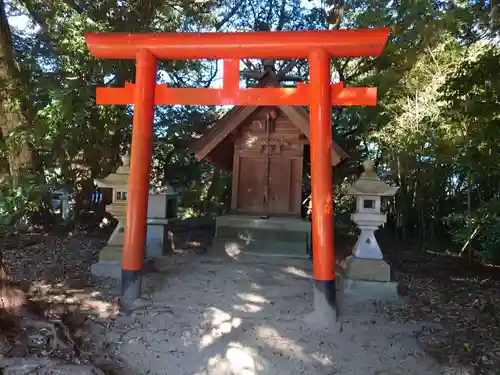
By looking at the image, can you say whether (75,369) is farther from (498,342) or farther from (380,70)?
(380,70)

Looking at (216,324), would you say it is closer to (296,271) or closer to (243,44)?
(296,271)

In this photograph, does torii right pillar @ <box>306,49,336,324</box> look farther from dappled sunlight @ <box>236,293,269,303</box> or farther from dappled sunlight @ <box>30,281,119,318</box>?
dappled sunlight @ <box>30,281,119,318</box>

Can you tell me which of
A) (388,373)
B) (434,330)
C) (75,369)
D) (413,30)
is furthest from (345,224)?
(75,369)

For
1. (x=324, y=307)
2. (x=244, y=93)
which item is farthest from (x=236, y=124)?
(x=324, y=307)

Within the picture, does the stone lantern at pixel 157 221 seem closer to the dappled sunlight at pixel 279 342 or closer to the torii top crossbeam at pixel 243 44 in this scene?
the torii top crossbeam at pixel 243 44

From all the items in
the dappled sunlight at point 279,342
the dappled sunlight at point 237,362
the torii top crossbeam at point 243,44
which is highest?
the torii top crossbeam at point 243,44

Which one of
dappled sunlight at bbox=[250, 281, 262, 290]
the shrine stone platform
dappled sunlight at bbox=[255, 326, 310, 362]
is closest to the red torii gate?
dappled sunlight at bbox=[255, 326, 310, 362]

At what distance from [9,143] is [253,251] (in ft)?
17.3

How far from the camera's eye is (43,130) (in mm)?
7297

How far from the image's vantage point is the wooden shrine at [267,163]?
829 cm

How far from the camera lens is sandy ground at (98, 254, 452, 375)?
3.85 meters

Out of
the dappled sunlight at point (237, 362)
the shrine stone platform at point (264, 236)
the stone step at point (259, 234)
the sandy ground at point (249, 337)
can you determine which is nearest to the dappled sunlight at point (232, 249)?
the shrine stone platform at point (264, 236)

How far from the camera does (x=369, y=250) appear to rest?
222 inches

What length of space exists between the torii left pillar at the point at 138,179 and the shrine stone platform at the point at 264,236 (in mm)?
2888
